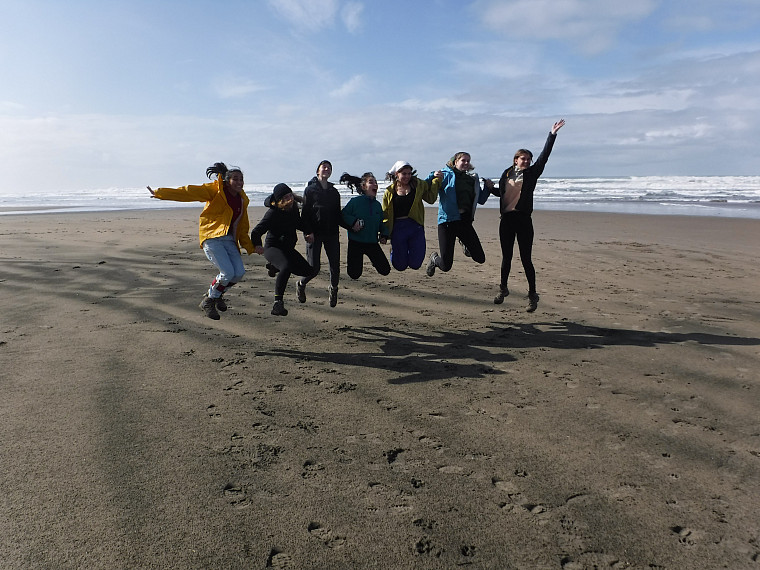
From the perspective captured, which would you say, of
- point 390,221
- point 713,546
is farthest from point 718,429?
point 390,221

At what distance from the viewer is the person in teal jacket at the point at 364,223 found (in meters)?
6.47

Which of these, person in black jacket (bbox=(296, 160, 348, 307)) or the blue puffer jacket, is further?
the blue puffer jacket

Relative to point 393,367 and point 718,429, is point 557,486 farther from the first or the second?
point 393,367

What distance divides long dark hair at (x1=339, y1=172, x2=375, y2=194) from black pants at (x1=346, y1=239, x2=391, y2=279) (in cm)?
67

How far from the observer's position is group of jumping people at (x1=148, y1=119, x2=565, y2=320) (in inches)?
223

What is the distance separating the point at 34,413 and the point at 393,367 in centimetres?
269

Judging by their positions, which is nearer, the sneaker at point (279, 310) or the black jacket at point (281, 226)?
the sneaker at point (279, 310)

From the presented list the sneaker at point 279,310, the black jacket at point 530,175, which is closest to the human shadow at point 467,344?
the sneaker at point 279,310

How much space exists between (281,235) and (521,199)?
283cm

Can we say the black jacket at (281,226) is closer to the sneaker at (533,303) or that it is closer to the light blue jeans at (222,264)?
the light blue jeans at (222,264)

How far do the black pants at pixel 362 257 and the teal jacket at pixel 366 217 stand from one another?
2.8 inches

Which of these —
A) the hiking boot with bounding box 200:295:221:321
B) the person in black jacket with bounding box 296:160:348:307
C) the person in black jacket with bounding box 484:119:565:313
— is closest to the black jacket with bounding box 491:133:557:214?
the person in black jacket with bounding box 484:119:565:313

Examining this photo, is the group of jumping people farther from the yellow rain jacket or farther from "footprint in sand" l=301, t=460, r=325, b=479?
"footprint in sand" l=301, t=460, r=325, b=479

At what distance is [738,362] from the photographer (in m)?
4.69
